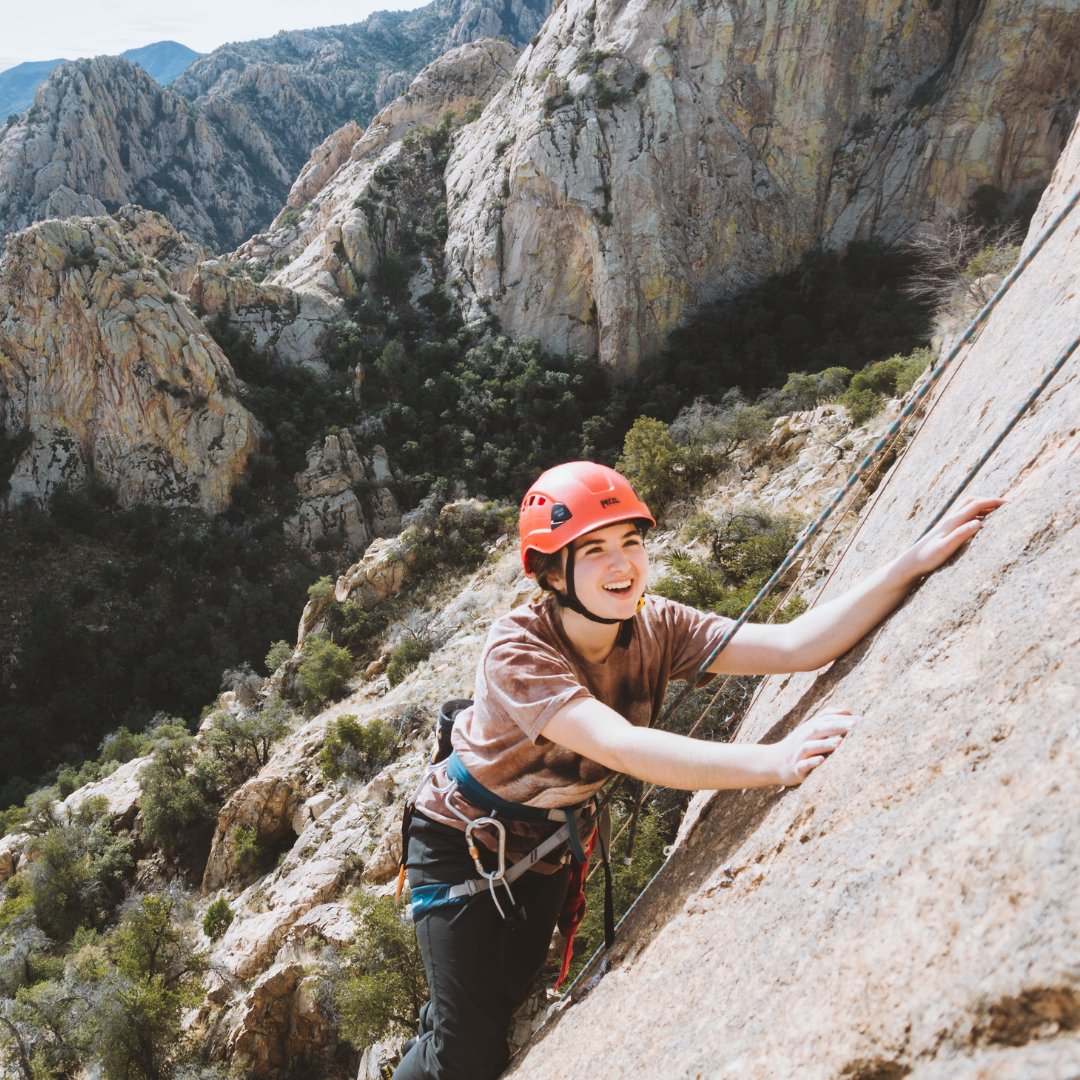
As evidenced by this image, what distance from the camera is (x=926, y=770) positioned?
4.35 feet

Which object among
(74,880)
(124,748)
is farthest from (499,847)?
(124,748)

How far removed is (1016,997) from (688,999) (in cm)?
95

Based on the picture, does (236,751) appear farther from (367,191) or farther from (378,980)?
(367,191)

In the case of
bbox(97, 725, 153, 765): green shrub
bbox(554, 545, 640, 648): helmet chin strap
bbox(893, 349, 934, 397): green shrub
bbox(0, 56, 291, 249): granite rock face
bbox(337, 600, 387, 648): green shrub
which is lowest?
bbox(97, 725, 153, 765): green shrub

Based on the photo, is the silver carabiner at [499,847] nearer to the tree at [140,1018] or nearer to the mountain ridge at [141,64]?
the tree at [140,1018]

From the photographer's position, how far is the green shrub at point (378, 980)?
20.2ft

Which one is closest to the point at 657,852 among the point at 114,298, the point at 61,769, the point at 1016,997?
the point at 1016,997

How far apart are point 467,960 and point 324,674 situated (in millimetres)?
14617

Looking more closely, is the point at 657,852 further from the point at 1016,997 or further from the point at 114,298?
the point at 114,298

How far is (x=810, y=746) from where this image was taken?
1.72 m

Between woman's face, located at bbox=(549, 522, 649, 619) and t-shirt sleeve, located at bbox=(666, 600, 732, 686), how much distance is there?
378mm

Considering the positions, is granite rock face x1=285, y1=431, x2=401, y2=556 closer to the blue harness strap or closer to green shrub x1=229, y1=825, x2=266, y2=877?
green shrub x1=229, y1=825, x2=266, y2=877

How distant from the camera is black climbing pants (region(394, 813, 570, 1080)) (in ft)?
7.77

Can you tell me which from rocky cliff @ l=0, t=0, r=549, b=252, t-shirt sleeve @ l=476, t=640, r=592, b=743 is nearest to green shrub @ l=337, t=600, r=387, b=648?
t-shirt sleeve @ l=476, t=640, r=592, b=743
